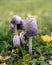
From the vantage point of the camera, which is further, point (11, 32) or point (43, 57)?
point (11, 32)

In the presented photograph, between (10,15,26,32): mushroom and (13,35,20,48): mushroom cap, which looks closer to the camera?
(13,35,20,48): mushroom cap

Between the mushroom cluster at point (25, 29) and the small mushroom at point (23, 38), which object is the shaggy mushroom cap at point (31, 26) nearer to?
the mushroom cluster at point (25, 29)

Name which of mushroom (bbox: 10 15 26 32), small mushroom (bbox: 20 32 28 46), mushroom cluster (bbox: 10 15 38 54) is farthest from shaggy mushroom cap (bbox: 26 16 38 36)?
mushroom (bbox: 10 15 26 32)

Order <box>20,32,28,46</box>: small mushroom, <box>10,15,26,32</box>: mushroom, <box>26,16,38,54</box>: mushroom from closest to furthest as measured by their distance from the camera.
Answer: <box>26,16,38,54</box>: mushroom
<box>20,32,28,46</box>: small mushroom
<box>10,15,26,32</box>: mushroom

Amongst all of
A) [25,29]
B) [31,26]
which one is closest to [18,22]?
[25,29]

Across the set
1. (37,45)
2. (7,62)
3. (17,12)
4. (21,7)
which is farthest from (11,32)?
(21,7)

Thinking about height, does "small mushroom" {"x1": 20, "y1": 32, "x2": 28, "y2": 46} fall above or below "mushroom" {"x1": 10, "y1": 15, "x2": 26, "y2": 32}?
below

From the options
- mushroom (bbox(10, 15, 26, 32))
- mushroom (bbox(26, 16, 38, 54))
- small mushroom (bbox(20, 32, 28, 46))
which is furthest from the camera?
mushroom (bbox(10, 15, 26, 32))

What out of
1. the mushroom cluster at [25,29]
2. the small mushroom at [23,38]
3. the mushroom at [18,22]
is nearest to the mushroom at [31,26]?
the mushroom cluster at [25,29]

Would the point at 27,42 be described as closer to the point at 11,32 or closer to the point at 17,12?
the point at 11,32

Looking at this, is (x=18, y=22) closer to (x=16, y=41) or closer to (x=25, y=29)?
(x=25, y=29)

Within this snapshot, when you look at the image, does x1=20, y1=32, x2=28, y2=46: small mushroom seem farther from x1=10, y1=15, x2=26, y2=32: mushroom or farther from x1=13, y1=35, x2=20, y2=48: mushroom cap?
x1=10, y1=15, x2=26, y2=32: mushroom
